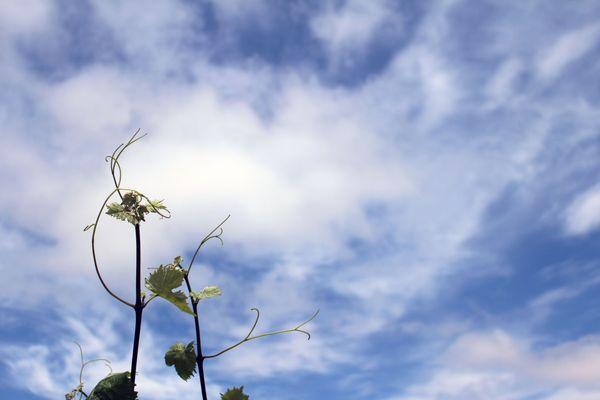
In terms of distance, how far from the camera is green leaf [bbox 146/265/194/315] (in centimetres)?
429

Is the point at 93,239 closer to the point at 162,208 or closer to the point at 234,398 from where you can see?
the point at 162,208

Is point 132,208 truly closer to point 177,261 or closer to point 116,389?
point 177,261

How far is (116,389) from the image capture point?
407 cm

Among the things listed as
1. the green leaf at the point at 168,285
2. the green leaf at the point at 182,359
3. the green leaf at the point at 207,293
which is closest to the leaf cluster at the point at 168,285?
the green leaf at the point at 168,285

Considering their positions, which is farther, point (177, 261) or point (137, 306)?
point (177, 261)

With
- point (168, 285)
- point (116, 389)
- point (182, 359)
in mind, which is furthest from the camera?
point (182, 359)

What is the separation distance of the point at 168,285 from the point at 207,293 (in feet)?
1.82

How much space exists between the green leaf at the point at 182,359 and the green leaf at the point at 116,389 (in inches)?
27.5

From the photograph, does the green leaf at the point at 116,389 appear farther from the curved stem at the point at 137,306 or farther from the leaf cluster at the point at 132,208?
Result: the leaf cluster at the point at 132,208

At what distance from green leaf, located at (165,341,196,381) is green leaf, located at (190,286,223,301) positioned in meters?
0.40

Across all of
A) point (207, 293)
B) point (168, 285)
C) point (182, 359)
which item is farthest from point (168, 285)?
point (182, 359)

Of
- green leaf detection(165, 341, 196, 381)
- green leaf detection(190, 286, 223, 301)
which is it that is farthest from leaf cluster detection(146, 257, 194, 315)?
green leaf detection(165, 341, 196, 381)

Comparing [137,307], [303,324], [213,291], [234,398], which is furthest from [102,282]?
[303,324]

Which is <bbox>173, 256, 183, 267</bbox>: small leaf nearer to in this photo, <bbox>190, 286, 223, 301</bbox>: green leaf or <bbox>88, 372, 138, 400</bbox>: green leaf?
<bbox>190, 286, 223, 301</bbox>: green leaf
